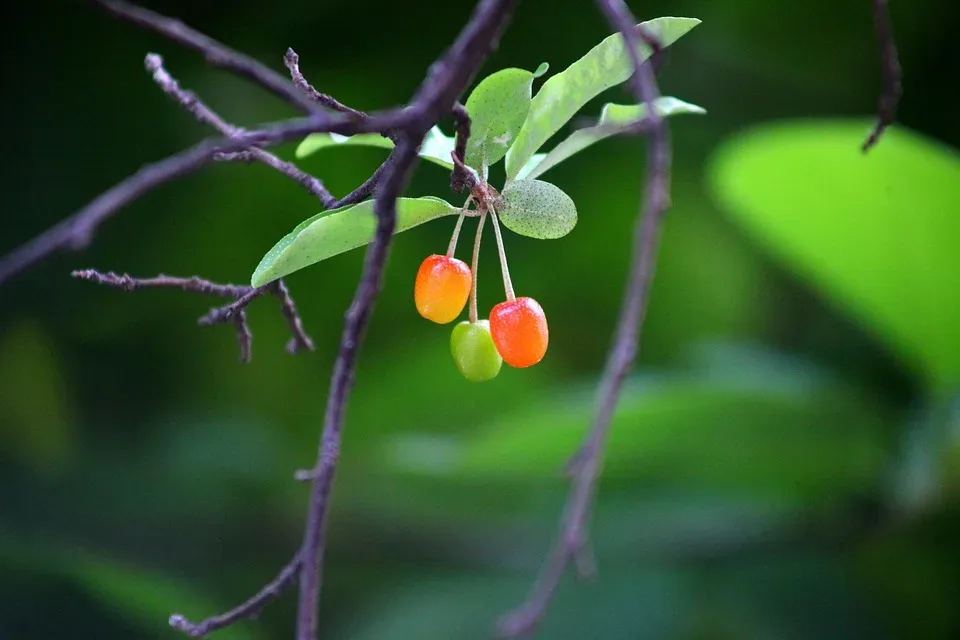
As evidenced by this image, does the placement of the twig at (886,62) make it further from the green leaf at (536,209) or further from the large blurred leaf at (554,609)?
the large blurred leaf at (554,609)

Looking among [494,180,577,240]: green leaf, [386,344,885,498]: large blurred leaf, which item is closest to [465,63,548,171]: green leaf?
[494,180,577,240]: green leaf

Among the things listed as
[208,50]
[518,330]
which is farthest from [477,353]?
[208,50]

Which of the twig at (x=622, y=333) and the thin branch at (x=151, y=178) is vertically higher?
the thin branch at (x=151, y=178)

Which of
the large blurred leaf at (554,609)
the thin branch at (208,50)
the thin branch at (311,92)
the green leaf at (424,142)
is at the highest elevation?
the thin branch at (208,50)

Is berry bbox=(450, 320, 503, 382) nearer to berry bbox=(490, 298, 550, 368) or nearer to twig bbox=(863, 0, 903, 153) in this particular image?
berry bbox=(490, 298, 550, 368)

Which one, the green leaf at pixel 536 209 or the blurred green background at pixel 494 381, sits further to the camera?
the blurred green background at pixel 494 381

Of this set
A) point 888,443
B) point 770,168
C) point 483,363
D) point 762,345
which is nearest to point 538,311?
point 483,363

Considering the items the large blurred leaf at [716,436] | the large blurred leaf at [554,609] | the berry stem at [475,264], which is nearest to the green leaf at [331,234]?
the berry stem at [475,264]
